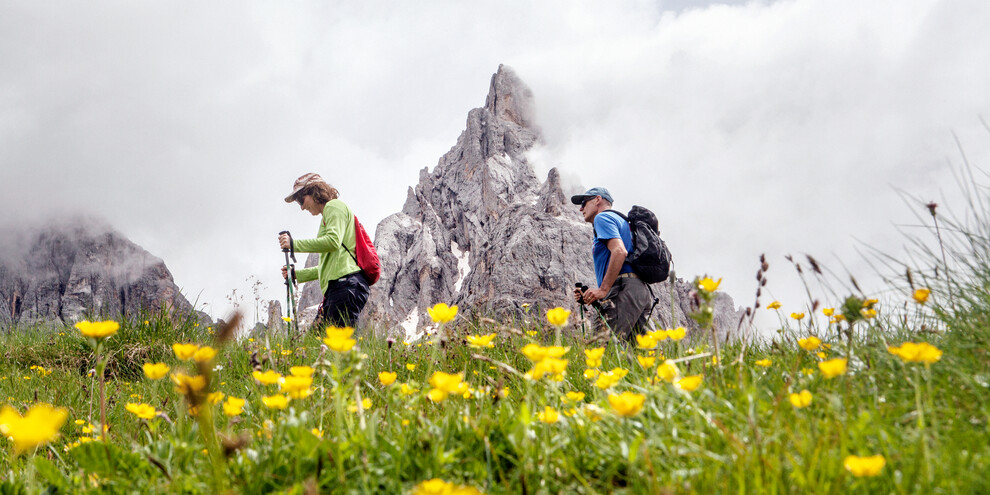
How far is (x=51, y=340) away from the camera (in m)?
6.32

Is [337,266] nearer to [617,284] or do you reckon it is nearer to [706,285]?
[617,284]

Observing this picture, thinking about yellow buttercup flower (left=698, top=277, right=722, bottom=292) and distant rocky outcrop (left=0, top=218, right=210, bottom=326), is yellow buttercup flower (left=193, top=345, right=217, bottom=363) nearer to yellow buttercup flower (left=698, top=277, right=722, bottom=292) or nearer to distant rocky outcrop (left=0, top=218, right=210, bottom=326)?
yellow buttercup flower (left=698, top=277, right=722, bottom=292)

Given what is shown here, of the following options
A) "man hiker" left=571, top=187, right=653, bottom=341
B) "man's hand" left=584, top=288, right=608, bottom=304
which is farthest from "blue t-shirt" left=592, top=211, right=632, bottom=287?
"man's hand" left=584, top=288, right=608, bottom=304

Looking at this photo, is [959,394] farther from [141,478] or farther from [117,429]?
[117,429]

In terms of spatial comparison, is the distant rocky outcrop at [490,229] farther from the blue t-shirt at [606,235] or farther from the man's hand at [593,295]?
the man's hand at [593,295]

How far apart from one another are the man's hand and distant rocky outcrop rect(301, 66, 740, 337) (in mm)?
43298

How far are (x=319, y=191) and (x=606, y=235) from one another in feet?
11.9

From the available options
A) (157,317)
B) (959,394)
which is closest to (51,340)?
(157,317)

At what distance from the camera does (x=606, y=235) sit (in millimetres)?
5602

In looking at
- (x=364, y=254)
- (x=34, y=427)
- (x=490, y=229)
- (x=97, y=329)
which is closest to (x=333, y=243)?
(x=364, y=254)

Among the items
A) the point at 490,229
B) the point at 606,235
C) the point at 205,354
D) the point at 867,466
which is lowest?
the point at 867,466

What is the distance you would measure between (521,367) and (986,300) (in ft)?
8.49

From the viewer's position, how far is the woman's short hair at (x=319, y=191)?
662 cm

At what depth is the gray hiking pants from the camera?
18.5ft
